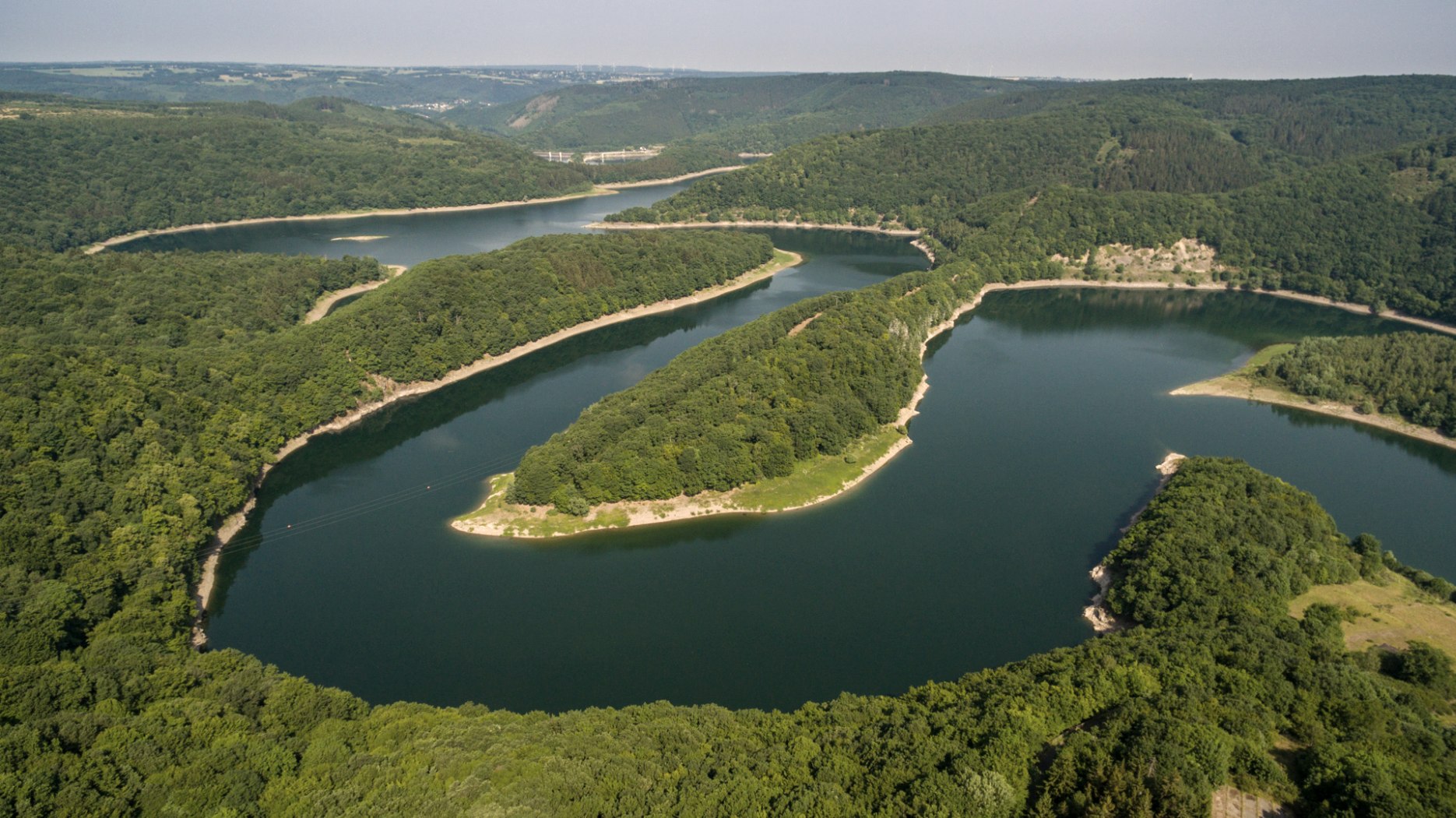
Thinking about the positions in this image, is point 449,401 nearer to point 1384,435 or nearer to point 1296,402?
point 1296,402

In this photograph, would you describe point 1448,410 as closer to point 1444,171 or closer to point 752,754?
point 752,754

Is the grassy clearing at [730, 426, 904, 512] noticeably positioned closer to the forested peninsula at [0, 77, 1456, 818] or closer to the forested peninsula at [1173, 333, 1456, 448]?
the forested peninsula at [0, 77, 1456, 818]

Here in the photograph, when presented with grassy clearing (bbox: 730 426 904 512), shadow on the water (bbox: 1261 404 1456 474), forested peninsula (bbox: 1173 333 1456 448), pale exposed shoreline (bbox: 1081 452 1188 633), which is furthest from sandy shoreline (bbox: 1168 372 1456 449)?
grassy clearing (bbox: 730 426 904 512)

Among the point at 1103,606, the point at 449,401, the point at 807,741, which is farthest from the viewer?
the point at 449,401

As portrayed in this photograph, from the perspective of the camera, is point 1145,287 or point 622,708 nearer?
point 622,708

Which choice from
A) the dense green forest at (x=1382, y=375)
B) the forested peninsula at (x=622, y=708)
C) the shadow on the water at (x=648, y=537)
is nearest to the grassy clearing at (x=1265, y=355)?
the dense green forest at (x=1382, y=375)

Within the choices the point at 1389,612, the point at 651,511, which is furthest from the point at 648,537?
the point at 1389,612

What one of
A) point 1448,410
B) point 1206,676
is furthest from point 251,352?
point 1448,410

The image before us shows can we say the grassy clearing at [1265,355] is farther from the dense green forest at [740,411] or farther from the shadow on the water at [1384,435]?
the dense green forest at [740,411]
